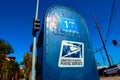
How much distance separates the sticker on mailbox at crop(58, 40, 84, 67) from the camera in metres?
3.75

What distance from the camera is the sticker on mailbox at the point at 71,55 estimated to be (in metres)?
3.75

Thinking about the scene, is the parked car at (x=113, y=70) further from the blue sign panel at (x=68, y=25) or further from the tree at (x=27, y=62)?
the blue sign panel at (x=68, y=25)

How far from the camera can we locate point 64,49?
3848 millimetres

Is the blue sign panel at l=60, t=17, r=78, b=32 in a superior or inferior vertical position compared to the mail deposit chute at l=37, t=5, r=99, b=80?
superior

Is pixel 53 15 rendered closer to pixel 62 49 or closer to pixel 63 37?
pixel 63 37

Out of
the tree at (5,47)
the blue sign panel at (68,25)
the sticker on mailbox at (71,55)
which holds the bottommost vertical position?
the sticker on mailbox at (71,55)

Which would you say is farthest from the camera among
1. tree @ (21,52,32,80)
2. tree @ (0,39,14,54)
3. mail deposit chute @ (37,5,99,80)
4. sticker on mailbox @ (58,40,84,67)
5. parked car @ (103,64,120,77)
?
tree @ (21,52,32,80)

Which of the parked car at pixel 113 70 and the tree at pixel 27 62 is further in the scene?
the tree at pixel 27 62

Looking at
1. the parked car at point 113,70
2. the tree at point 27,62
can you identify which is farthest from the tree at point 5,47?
the tree at point 27,62

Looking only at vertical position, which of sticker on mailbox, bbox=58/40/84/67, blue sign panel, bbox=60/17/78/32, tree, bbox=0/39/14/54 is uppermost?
tree, bbox=0/39/14/54

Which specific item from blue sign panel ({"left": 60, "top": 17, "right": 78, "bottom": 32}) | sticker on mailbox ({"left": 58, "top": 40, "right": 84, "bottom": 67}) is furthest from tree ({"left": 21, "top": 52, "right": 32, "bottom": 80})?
sticker on mailbox ({"left": 58, "top": 40, "right": 84, "bottom": 67})

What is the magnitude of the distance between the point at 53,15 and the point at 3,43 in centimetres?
1677

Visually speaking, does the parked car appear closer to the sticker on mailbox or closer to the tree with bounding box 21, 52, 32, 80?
the tree with bounding box 21, 52, 32, 80

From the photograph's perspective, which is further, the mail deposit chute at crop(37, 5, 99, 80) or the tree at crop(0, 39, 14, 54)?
the tree at crop(0, 39, 14, 54)
